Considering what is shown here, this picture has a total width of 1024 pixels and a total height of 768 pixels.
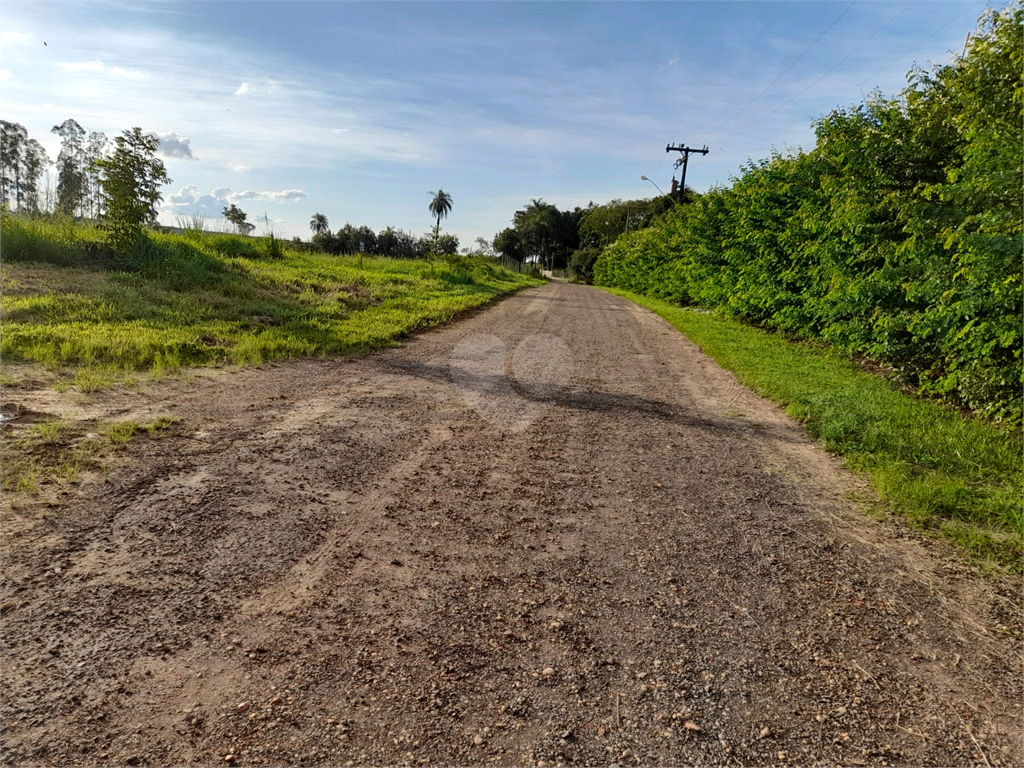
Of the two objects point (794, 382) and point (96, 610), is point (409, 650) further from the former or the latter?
point (794, 382)

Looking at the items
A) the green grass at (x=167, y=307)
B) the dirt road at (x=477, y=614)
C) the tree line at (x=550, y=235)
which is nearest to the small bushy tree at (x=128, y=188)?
the green grass at (x=167, y=307)

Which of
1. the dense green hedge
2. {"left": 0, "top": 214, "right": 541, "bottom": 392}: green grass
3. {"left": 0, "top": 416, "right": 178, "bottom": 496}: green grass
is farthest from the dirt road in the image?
the dense green hedge

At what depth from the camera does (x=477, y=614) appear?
2.58 metres

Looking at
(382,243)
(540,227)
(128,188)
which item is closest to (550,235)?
(540,227)

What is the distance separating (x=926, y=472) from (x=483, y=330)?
8.30 meters

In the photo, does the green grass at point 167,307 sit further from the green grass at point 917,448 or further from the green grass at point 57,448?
the green grass at point 917,448

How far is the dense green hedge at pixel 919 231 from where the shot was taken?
5.20 meters

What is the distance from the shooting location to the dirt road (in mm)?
1962

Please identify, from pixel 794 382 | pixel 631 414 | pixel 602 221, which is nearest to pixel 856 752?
pixel 631 414

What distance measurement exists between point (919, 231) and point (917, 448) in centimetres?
287

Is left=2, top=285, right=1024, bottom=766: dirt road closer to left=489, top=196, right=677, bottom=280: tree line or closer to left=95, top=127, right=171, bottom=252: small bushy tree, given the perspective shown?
left=95, top=127, right=171, bottom=252: small bushy tree

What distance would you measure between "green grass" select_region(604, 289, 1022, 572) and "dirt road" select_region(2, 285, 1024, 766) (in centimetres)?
38

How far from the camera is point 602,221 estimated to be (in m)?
83.9

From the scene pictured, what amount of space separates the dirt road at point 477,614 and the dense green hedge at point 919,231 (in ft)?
8.79
